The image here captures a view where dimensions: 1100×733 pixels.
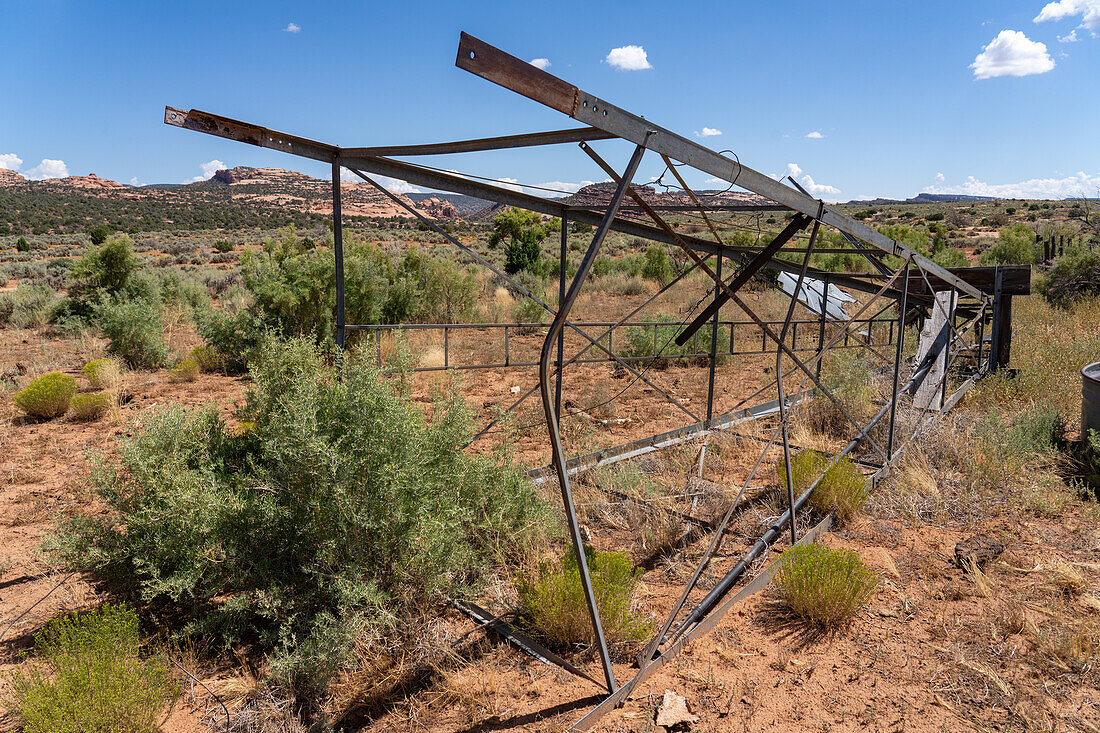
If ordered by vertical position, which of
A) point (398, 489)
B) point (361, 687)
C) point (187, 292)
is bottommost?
point (361, 687)

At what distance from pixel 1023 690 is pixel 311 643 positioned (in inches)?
149

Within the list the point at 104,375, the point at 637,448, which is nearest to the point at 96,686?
the point at 637,448

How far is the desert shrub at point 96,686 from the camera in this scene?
8.66ft

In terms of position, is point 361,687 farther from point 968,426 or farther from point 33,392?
point 33,392

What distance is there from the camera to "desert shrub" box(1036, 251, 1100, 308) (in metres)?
13.9

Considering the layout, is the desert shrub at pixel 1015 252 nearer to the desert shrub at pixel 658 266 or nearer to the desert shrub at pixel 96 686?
the desert shrub at pixel 658 266

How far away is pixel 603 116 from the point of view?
2.66 metres

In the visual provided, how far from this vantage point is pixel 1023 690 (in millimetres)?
3188

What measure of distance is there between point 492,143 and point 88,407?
25.5ft

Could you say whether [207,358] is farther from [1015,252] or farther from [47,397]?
[1015,252]

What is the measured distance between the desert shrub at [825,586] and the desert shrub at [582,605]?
1037 millimetres

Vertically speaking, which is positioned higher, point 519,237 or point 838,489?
point 519,237

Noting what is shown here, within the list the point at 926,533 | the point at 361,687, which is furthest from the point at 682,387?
the point at 361,687

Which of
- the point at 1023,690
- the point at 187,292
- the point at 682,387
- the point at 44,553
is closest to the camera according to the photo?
the point at 1023,690
